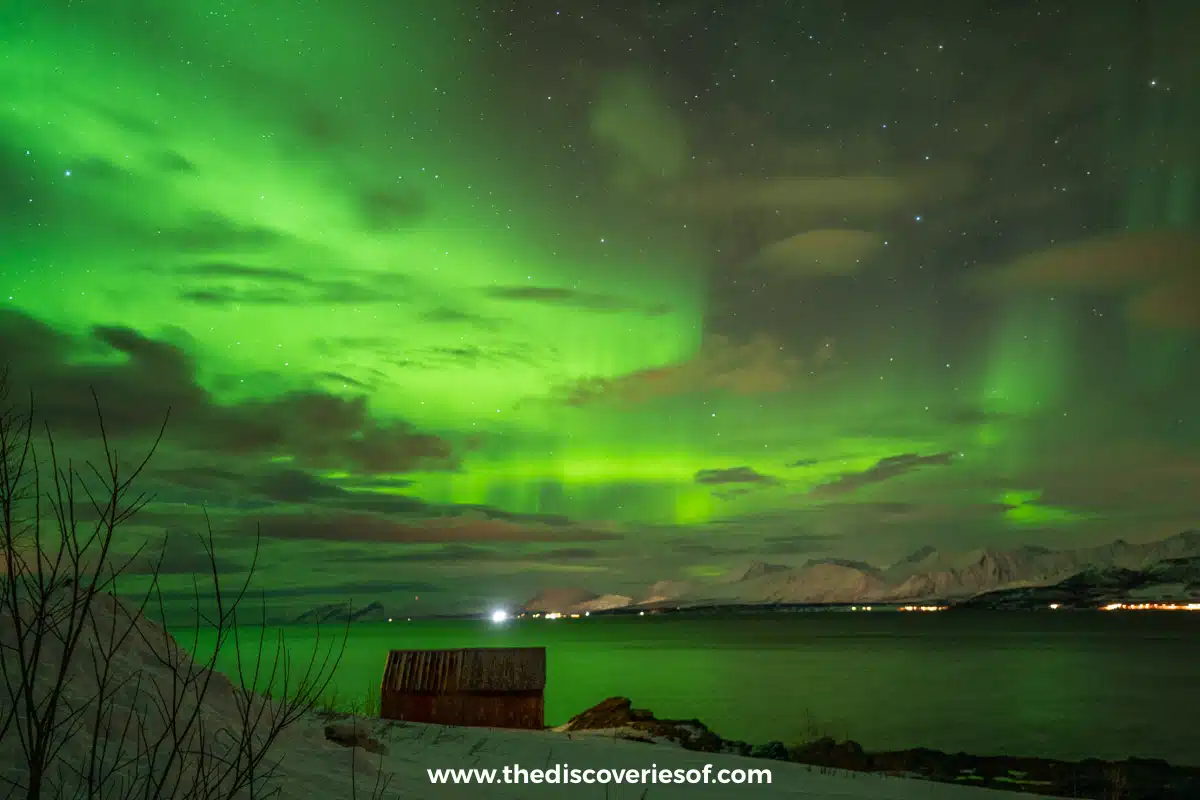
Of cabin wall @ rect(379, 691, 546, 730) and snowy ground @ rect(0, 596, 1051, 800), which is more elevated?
snowy ground @ rect(0, 596, 1051, 800)

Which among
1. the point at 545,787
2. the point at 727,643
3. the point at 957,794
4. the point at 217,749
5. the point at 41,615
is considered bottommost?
the point at 727,643

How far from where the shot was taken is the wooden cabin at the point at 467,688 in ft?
59.0

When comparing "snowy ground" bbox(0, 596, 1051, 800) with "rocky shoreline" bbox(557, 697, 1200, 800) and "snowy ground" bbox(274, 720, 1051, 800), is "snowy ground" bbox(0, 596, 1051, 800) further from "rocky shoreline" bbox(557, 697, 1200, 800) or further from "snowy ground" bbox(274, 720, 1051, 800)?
"rocky shoreline" bbox(557, 697, 1200, 800)

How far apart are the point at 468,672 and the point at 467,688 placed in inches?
13.1

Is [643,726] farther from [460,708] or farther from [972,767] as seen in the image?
[972,767]

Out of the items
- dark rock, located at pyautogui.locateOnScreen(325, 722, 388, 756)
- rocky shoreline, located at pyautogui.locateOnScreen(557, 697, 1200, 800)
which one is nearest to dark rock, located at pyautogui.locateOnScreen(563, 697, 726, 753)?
rocky shoreline, located at pyautogui.locateOnScreen(557, 697, 1200, 800)

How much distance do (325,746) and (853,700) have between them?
161 ft

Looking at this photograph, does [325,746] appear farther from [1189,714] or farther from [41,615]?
[1189,714]

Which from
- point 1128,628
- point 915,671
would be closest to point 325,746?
point 915,671

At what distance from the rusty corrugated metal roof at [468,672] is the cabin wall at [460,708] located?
124mm

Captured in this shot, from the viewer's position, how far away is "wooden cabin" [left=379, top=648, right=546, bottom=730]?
1797 cm

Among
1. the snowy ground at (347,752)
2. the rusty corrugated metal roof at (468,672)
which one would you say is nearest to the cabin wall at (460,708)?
the rusty corrugated metal roof at (468,672)

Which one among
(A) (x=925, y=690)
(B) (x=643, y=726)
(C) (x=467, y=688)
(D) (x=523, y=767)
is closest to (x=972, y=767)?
(B) (x=643, y=726)

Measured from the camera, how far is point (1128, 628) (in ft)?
443
